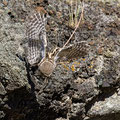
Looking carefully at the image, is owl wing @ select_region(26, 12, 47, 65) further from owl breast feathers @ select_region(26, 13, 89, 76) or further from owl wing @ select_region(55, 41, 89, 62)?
owl wing @ select_region(55, 41, 89, 62)

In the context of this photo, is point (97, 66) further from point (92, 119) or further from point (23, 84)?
point (23, 84)

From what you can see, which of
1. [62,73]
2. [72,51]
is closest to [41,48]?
[72,51]

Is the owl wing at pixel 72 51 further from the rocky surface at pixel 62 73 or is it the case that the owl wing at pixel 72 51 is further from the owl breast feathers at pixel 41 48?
the rocky surface at pixel 62 73

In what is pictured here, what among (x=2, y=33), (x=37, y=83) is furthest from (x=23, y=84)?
(x=2, y=33)

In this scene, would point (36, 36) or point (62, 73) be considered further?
point (62, 73)

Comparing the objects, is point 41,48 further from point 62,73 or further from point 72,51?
point 62,73

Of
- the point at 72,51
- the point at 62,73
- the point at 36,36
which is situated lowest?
the point at 62,73
